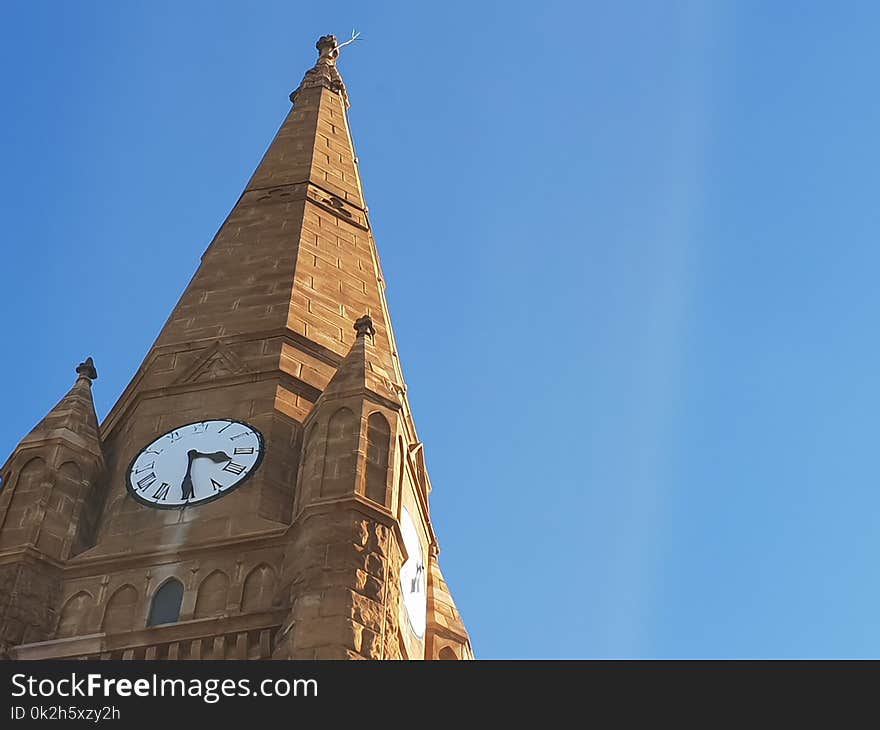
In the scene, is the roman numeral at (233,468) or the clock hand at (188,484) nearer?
the clock hand at (188,484)

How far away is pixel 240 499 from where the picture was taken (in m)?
30.6

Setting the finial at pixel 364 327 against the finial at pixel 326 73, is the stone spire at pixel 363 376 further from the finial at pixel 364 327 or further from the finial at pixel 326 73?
the finial at pixel 326 73

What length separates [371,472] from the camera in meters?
30.0

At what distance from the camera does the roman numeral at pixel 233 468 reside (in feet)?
103

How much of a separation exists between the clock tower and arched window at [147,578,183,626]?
27mm

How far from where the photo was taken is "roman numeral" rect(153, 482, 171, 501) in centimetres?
3116

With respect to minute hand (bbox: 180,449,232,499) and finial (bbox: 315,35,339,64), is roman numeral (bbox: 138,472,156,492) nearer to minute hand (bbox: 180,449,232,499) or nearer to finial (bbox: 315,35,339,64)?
minute hand (bbox: 180,449,232,499)

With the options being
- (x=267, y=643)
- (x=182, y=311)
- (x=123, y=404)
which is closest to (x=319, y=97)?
(x=182, y=311)

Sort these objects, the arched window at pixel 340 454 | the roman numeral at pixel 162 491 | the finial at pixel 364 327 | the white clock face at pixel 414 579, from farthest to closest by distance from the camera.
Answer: the finial at pixel 364 327 < the white clock face at pixel 414 579 < the roman numeral at pixel 162 491 < the arched window at pixel 340 454

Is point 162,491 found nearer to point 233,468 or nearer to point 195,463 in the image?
point 195,463

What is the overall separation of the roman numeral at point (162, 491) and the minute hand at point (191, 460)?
0.87ft

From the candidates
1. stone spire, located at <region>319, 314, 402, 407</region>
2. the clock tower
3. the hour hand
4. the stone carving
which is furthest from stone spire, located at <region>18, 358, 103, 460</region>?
the stone carving

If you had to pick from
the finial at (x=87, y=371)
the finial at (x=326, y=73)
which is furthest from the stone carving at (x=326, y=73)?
the finial at (x=87, y=371)

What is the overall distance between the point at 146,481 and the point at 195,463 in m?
0.88
